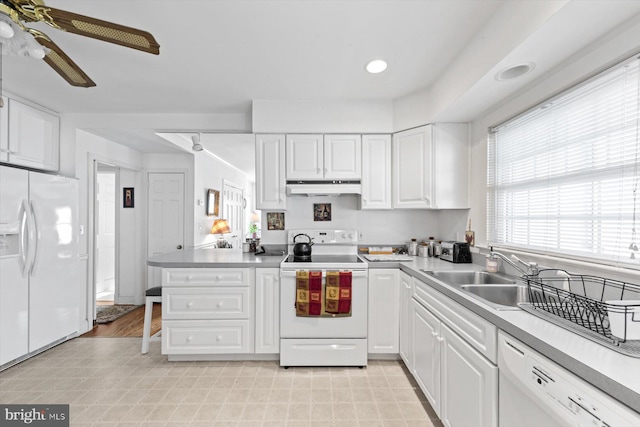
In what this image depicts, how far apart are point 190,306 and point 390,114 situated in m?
2.62

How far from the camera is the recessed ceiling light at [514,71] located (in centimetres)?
161

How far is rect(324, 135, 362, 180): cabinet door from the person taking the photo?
2.83 metres

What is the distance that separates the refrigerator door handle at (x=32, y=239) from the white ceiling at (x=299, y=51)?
1148 millimetres

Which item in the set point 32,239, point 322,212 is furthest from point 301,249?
point 32,239

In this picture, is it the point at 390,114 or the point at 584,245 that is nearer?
the point at 584,245

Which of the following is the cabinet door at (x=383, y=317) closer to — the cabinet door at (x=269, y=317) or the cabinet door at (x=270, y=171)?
the cabinet door at (x=269, y=317)

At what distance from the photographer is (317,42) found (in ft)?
6.09

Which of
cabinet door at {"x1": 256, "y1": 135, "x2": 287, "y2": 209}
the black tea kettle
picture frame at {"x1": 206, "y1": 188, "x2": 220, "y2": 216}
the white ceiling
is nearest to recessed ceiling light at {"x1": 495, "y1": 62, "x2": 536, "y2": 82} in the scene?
the white ceiling

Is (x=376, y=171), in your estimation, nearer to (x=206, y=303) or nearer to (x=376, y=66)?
(x=376, y=66)

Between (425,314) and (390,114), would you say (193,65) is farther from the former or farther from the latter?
(425,314)

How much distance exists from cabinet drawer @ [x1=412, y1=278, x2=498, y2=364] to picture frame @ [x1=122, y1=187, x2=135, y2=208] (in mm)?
4244

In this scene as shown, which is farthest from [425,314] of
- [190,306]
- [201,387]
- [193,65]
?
[193,65]

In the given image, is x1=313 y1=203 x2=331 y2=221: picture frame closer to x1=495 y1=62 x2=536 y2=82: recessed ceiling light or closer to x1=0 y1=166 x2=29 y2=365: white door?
x1=495 y1=62 x2=536 y2=82: recessed ceiling light

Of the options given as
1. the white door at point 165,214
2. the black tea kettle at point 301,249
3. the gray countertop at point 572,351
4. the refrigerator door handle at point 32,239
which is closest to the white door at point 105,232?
the white door at point 165,214
